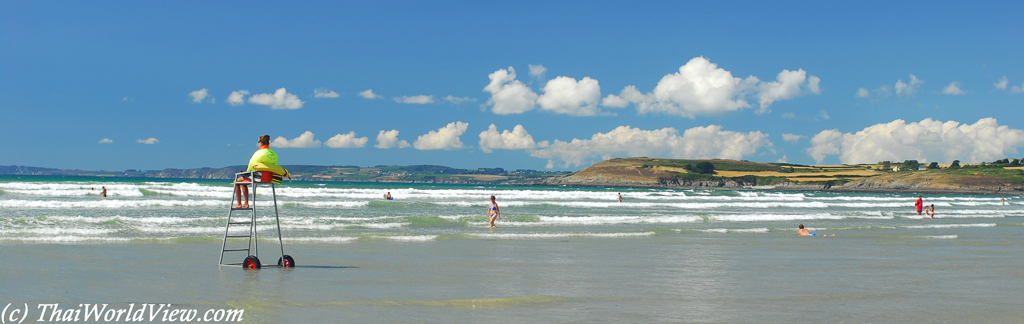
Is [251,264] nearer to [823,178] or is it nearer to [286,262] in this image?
[286,262]

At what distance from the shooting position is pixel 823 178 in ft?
504

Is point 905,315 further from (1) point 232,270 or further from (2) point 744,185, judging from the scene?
(2) point 744,185

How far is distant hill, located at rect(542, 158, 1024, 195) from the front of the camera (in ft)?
441

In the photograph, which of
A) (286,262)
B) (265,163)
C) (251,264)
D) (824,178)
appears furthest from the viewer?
(824,178)

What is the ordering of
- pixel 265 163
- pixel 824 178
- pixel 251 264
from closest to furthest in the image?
1. pixel 265 163
2. pixel 251 264
3. pixel 824 178

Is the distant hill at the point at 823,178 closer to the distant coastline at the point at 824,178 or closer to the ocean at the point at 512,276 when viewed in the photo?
the distant coastline at the point at 824,178

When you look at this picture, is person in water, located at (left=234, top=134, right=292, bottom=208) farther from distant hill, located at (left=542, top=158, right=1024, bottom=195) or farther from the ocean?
distant hill, located at (left=542, top=158, right=1024, bottom=195)

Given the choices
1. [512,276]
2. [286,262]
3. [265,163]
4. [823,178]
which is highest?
[823,178]

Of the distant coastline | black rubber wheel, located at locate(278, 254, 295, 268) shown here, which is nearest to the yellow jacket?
black rubber wheel, located at locate(278, 254, 295, 268)

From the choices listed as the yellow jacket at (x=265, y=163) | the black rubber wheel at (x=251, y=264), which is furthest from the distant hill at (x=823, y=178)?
the yellow jacket at (x=265, y=163)

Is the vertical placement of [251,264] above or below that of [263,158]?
below

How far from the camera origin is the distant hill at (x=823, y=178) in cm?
13438

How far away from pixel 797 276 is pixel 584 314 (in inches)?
201

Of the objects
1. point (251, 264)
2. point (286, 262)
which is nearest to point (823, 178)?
point (286, 262)
